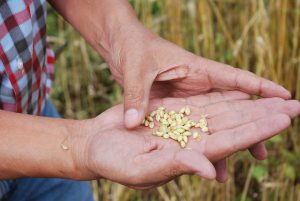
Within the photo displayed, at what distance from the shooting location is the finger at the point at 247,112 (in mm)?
1034

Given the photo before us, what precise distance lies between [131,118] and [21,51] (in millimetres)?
251

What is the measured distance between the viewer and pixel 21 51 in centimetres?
104

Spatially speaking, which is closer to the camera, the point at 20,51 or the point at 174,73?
the point at 20,51

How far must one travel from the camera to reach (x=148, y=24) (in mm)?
1984

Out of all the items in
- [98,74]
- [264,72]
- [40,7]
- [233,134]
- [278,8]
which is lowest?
[98,74]

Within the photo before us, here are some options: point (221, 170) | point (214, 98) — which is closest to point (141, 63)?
point (214, 98)

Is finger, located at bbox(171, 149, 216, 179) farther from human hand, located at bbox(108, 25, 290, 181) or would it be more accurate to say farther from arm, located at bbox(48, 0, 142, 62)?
arm, located at bbox(48, 0, 142, 62)

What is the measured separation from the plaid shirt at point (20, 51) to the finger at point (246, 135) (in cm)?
39

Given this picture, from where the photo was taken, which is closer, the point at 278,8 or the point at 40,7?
the point at 40,7

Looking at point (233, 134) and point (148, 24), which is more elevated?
point (233, 134)

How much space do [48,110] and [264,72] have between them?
0.80m

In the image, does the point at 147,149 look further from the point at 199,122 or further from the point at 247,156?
the point at 247,156

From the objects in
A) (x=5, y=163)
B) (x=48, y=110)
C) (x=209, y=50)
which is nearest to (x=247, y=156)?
(x=209, y=50)

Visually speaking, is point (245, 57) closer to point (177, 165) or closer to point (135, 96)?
point (135, 96)
